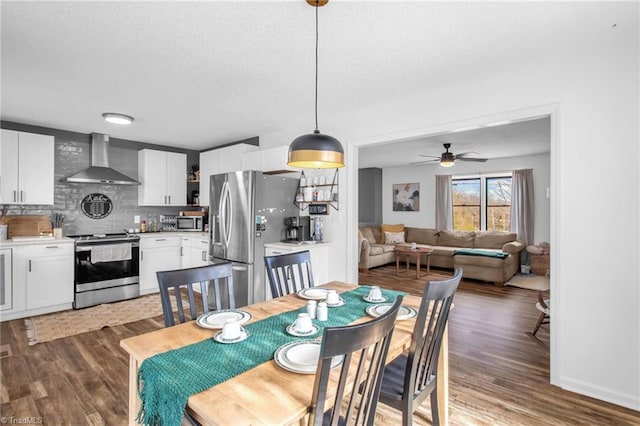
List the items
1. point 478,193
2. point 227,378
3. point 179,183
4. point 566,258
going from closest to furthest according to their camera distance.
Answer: point 227,378
point 566,258
point 179,183
point 478,193

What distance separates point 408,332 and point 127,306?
4.07 m

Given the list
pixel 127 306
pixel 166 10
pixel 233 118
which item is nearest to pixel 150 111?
pixel 233 118

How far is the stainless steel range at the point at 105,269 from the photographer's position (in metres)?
4.20

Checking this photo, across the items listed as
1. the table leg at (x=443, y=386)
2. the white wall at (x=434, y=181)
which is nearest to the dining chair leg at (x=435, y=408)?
the table leg at (x=443, y=386)

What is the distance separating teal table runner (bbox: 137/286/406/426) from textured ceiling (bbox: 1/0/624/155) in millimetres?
1751

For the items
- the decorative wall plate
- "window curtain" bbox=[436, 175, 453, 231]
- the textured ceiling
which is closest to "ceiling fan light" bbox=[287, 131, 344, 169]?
the textured ceiling

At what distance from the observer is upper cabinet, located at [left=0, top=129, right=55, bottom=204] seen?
155 inches

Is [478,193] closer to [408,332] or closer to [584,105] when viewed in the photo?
[584,105]

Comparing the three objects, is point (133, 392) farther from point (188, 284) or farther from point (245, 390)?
point (245, 390)

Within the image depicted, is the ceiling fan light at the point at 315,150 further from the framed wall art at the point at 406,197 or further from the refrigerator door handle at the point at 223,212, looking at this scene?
the framed wall art at the point at 406,197

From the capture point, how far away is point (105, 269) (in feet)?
14.5

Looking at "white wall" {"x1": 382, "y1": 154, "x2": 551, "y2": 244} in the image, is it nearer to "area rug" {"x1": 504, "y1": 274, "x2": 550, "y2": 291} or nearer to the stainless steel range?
"area rug" {"x1": 504, "y1": 274, "x2": 550, "y2": 291}

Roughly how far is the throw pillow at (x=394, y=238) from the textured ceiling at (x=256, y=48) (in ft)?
15.8

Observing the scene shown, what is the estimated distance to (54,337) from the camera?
328 cm
